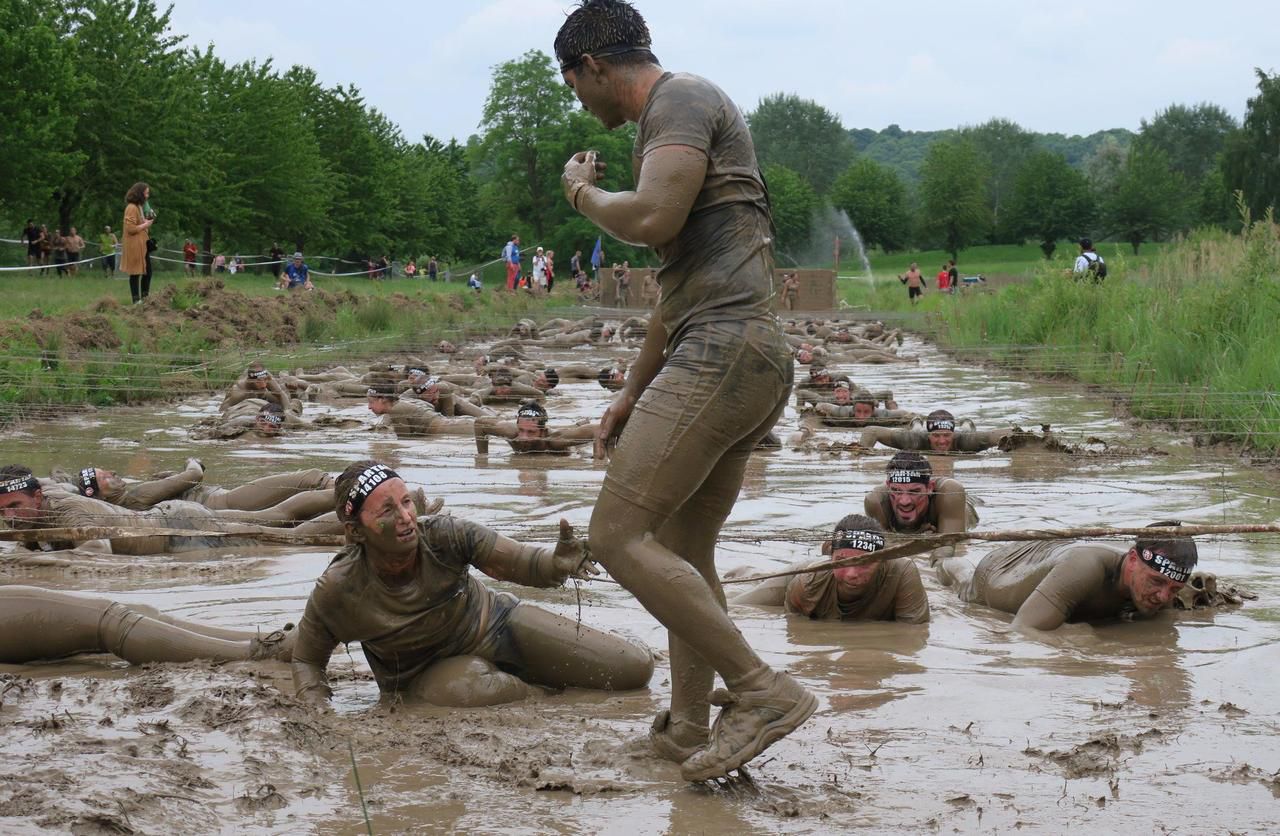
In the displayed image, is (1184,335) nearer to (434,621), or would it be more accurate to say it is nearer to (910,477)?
(910,477)

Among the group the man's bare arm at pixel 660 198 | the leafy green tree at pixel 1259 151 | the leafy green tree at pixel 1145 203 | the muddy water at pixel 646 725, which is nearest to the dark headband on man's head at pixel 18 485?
the muddy water at pixel 646 725

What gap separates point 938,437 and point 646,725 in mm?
7917

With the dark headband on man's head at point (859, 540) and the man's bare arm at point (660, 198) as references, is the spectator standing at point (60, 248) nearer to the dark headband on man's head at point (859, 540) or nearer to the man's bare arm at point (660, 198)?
the dark headband on man's head at point (859, 540)

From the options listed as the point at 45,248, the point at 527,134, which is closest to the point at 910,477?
the point at 45,248

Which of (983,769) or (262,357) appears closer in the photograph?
(983,769)

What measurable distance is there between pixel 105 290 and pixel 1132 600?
1981 centimetres

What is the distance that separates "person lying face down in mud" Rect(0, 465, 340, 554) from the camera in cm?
787

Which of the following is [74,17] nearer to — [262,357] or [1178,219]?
[262,357]

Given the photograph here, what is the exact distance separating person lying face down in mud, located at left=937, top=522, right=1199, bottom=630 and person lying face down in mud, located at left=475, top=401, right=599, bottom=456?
6023mm

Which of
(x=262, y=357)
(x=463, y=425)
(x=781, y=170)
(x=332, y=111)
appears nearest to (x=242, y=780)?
(x=463, y=425)

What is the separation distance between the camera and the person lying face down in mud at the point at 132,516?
7.87 metres

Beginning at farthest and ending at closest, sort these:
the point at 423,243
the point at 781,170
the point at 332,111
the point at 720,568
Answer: the point at 781,170 → the point at 423,243 → the point at 332,111 → the point at 720,568

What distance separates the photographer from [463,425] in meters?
14.4

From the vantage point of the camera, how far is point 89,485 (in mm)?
9070
